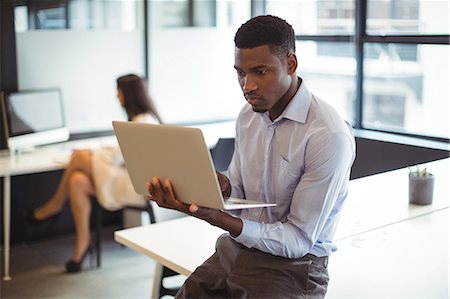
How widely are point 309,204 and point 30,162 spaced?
266 centimetres

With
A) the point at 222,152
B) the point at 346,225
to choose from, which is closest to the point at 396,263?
the point at 346,225

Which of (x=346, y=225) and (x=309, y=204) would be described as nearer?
(x=309, y=204)

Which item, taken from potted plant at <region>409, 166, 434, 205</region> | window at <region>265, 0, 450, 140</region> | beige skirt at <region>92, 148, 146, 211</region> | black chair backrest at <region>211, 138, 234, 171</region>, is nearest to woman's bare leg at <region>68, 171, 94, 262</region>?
beige skirt at <region>92, 148, 146, 211</region>

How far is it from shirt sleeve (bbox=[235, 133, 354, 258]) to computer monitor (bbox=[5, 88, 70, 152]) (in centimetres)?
279

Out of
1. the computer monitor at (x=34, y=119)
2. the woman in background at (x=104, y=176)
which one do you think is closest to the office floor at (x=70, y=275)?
the woman in background at (x=104, y=176)

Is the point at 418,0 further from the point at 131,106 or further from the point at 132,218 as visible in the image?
the point at 132,218

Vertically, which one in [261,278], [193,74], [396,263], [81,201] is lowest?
[81,201]

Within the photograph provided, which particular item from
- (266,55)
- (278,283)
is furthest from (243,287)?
(266,55)

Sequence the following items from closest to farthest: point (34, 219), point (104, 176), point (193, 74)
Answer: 1. point (104, 176)
2. point (34, 219)
3. point (193, 74)

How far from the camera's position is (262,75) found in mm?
1855

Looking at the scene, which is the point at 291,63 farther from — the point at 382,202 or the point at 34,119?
the point at 34,119

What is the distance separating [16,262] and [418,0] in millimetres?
2989

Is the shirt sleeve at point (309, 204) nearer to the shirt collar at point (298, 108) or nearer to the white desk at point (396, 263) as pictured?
the shirt collar at point (298, 108)

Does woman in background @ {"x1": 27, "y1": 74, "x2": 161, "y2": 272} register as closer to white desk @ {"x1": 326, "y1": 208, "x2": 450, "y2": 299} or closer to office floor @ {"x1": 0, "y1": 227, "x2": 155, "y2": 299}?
office floor @ {"x1": 0, "y1": 227, "x2": 155, "y2": 299}
